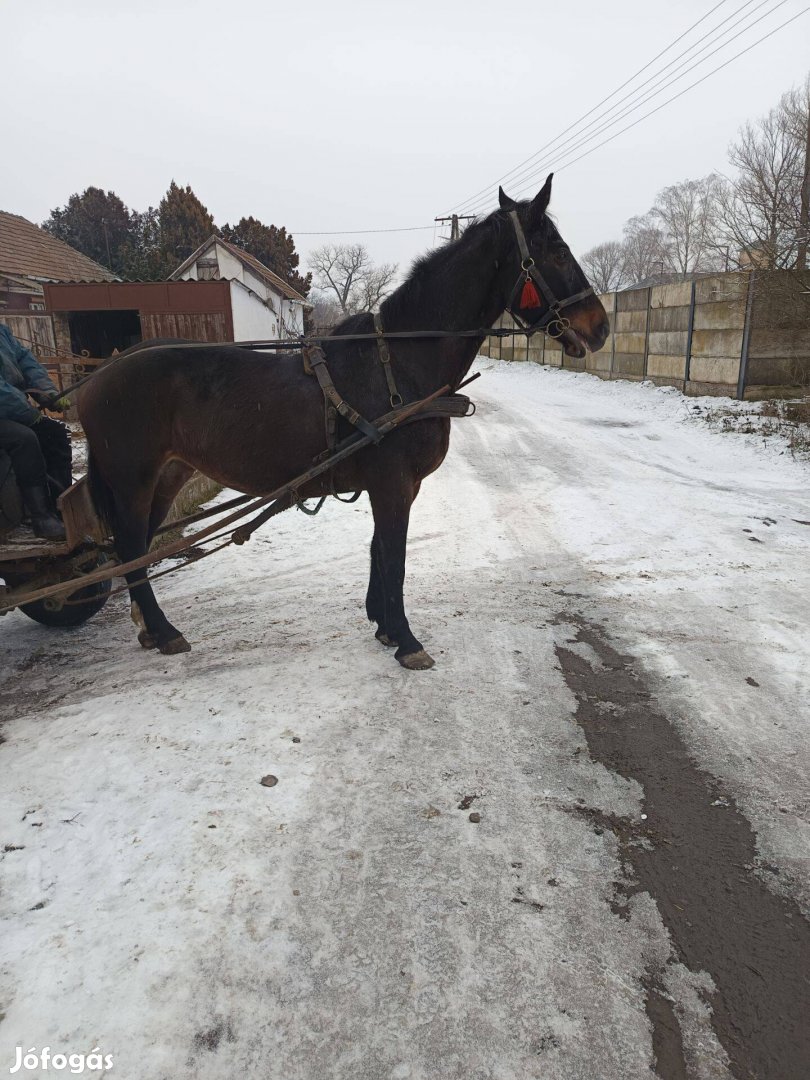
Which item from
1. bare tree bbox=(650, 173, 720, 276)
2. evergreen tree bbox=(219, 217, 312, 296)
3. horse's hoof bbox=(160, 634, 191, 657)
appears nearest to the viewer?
horse's hoof bbox=(160, 634, 191, 657)

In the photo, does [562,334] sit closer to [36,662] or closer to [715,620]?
[715,620]

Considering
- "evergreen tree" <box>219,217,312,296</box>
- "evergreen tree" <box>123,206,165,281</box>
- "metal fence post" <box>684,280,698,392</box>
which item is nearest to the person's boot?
"metal fence post" <box>684,280,698,392</box>

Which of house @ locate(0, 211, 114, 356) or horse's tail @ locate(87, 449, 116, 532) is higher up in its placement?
house @ locate(0, 211, 114, 356)

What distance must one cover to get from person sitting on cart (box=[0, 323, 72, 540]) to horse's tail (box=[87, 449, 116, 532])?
0.79 ft

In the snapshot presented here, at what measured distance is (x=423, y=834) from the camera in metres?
2.51

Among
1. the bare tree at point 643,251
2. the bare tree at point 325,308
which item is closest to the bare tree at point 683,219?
the bare tree at point 643,251

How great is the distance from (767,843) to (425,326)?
2.85 metres

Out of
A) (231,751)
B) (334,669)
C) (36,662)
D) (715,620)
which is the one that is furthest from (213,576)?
(715,620)

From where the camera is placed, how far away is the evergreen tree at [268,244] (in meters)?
42.1

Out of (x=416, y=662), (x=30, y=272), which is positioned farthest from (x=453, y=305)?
(x=30, y=272)

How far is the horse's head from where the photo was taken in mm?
3377

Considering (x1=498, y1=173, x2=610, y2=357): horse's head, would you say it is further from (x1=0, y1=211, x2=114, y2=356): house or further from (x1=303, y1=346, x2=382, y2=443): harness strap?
(x1=0, y1=211, x2=114, y2=356): house

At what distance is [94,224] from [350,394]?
142ft

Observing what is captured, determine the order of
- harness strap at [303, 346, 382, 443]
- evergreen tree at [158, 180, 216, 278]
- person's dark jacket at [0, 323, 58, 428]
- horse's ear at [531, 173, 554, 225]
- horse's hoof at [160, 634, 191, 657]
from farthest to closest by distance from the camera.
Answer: evergreen tree at [158, 180, 216, 278]
horse's hoof at [160, 634, 191, 657]
person's dark jacket at [0, 323, 58, 428]
harness strap at [303, 346, 382, 443]
horse's ear at [531, 173, 554, 225]
